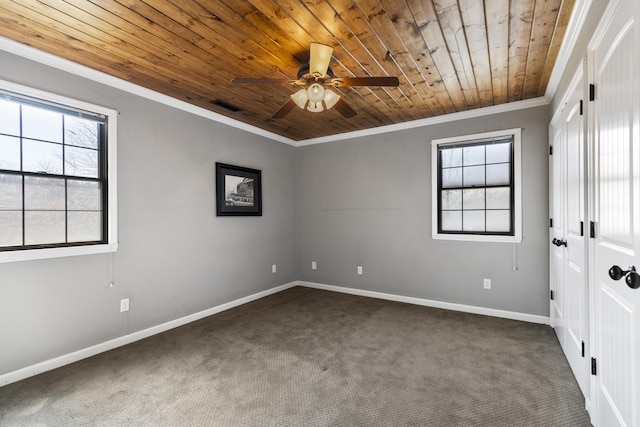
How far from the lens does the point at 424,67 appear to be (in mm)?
2660

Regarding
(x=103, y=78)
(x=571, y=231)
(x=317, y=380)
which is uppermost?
(x=103, y=78)

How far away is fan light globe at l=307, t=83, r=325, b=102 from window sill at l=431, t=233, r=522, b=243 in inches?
103

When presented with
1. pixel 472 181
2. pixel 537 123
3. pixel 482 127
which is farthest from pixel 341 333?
pixel 537 123

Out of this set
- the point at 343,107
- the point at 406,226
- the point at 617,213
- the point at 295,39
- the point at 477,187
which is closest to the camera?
the point at 617,213

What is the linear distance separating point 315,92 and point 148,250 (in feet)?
7.79

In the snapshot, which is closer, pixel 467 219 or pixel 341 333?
pixel 341 333

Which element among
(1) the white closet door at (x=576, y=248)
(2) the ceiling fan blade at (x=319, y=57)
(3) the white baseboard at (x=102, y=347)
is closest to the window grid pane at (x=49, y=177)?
(3) the white baseboard at (x=102, y=347)

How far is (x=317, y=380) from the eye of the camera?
7.45ft

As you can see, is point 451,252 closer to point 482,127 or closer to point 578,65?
point 482,127

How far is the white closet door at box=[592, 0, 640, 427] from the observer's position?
123 centimetres

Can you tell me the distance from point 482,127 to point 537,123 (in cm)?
56

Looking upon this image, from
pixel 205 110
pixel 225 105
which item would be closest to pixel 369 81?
pixel 225 105

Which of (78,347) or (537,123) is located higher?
(537,123)

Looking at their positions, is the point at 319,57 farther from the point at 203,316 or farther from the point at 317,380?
the point at 203,316
